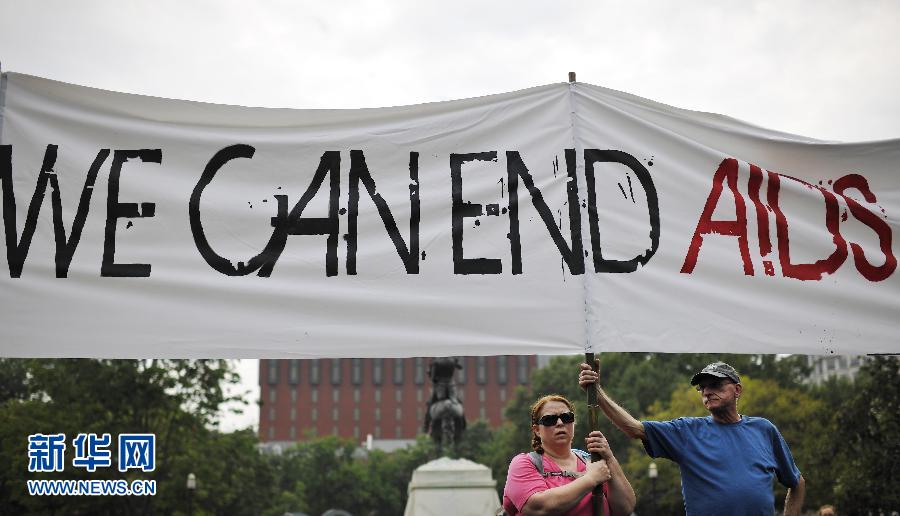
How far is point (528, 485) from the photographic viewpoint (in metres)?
3.85

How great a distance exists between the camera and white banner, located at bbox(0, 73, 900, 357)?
4.36 metres

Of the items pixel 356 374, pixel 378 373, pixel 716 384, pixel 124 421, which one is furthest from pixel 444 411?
pixel 356 374

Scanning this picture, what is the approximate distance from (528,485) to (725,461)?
2.90 feet

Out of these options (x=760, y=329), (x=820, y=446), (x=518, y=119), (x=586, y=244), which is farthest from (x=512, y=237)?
(x=820, y=446)

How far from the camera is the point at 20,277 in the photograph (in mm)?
4395

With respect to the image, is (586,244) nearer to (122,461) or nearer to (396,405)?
(122,461)

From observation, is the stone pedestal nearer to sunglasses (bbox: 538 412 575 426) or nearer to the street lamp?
sunglasses (bbox: 538 412 575 426)

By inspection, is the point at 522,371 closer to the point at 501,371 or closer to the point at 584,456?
the point at 501,371

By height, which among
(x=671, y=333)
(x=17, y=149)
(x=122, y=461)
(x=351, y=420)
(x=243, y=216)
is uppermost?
(x=17, y=149)

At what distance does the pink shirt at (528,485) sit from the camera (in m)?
3.84

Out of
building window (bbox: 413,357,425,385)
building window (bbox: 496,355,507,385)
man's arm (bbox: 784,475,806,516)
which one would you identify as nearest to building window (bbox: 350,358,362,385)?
building window (bbox: 413,357,425,385)

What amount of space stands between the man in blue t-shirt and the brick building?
401ft

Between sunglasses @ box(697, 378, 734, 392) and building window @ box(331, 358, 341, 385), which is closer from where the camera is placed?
sunglasses @ box(697, 378, 734, 392)

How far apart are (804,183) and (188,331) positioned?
321 cm
